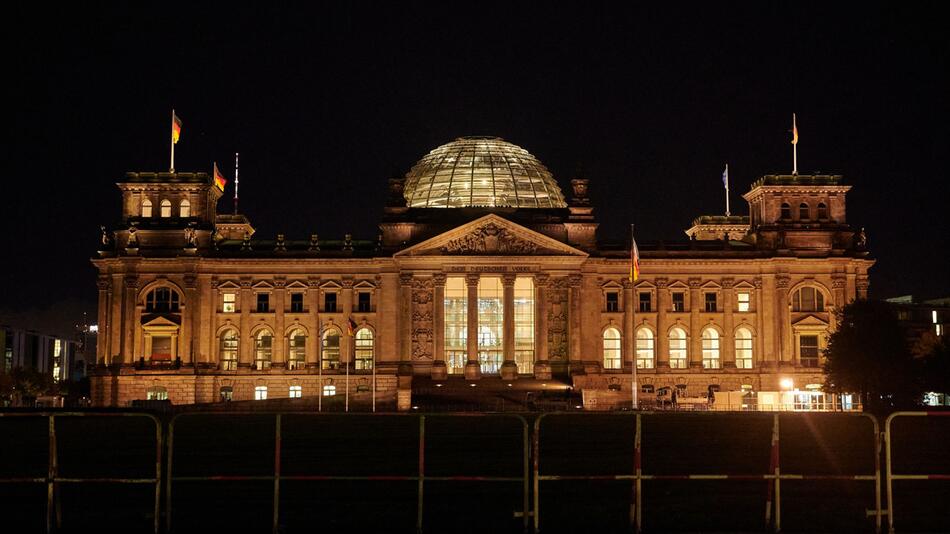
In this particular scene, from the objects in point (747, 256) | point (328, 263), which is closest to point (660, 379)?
point (747, 256)

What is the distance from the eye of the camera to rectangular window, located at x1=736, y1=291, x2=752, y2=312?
118688 mm

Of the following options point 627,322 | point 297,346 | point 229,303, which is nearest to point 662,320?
point 627,322

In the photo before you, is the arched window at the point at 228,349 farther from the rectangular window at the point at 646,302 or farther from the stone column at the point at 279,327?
the rectangular window at the point at 646,302

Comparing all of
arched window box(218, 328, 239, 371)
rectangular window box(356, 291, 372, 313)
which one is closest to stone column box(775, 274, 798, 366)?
rectangular window box(356, 291, 372, 313)

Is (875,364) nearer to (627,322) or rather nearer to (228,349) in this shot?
(627,322)

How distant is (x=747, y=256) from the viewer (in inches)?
4658

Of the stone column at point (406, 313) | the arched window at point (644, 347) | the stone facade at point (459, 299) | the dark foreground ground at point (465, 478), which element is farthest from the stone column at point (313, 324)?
the dark foreground ground at point (465, 478)

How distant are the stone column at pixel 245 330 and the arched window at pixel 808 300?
177ft

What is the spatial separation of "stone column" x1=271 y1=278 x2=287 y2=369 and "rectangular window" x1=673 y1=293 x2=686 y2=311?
1527 inches

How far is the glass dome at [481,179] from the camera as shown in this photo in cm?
12550

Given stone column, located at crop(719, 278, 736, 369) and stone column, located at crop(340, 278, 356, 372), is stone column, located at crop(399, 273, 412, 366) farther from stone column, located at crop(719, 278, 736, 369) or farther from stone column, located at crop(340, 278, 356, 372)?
stone column, located at crop(719, 278, 736, 369)

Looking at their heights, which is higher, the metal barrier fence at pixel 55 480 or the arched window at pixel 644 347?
the arched window at pixel 644 347

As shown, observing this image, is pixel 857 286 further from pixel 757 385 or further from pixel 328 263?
pixel 328 263

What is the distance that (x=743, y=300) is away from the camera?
390 feet
